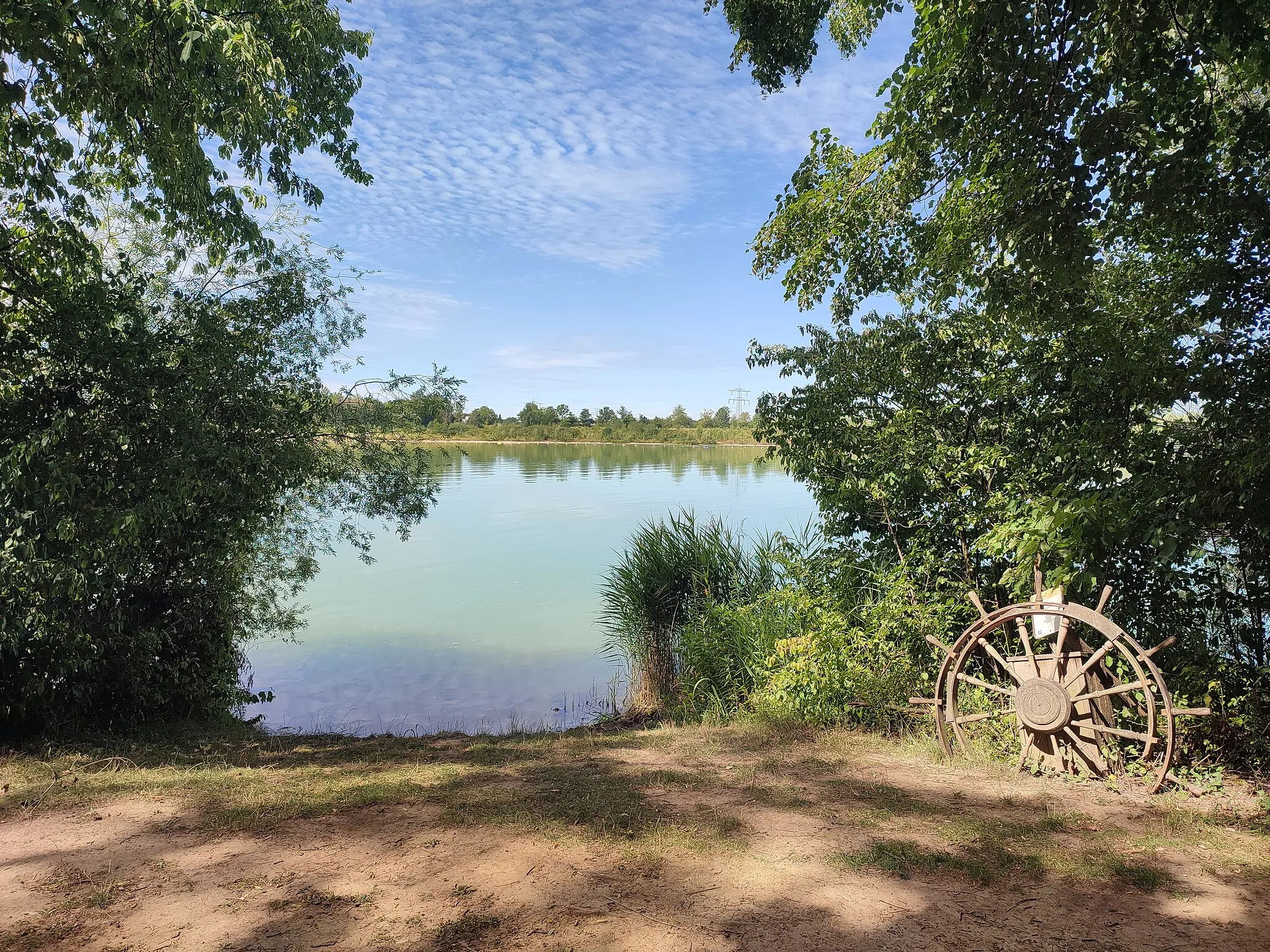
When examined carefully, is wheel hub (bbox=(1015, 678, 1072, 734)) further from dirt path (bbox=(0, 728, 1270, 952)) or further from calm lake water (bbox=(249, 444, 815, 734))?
calm lake water (bbox=(249, 444, 815, 734))

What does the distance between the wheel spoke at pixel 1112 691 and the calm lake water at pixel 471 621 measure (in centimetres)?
397

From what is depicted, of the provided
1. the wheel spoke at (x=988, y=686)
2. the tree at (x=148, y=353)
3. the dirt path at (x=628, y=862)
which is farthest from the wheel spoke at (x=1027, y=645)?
the tree at (x=148, y=353)

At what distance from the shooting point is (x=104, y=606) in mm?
6164

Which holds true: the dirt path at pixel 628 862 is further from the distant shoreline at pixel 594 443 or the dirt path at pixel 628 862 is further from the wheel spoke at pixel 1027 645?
the distant shoreline at pixel 594 443

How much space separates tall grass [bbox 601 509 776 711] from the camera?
10227mm

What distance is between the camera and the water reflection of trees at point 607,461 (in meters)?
41.5

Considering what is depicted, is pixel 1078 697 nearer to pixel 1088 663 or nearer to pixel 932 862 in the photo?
pixel 1088 663

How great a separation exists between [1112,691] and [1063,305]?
2.42 metres

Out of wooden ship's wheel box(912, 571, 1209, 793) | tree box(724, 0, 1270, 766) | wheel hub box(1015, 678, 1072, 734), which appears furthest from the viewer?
wheel hub box(1015, 678, 1072, 734)

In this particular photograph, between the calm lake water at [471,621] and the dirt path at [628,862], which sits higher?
the dirt path at [628,862]

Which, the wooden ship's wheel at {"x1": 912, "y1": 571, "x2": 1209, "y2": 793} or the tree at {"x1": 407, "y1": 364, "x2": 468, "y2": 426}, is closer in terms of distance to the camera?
the wooden ship's wheel at {"x1": 912, "y1": 571, "x2": 1209, "y2": 793}

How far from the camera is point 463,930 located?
287 cm

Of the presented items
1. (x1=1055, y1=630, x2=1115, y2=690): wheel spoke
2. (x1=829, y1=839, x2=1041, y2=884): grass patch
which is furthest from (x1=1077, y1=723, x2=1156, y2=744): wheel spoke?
(x1=829, y1=839, x2=1041, y2=884): grass patch

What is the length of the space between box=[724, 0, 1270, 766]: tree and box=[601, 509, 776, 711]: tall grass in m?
3.30
